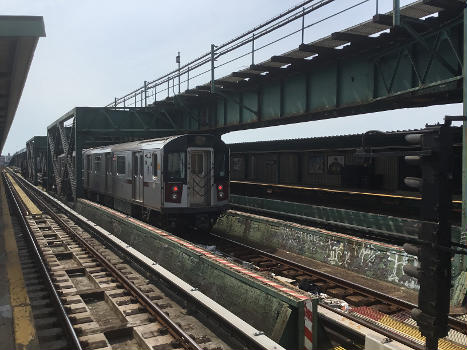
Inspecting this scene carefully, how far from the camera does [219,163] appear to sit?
1373 centimetres

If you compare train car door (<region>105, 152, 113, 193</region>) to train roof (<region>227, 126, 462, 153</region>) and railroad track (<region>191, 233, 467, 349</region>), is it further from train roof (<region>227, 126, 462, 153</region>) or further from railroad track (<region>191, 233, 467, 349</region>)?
train roof (<region>227, 126, 462, 153</region>)

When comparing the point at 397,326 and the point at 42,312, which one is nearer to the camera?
the point at 397,326

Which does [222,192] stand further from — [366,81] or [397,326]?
[397,326]

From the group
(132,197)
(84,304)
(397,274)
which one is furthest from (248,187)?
(84,304)

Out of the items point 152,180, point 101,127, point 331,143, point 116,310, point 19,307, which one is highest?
point 101,127

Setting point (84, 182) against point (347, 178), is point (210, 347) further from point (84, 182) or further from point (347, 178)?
point (84, 182)

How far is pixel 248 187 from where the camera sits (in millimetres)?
26797

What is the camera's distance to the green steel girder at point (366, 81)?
10.1 m

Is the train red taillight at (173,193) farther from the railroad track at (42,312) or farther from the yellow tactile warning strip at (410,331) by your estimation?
the yellow tactile warning strip at (410,331)

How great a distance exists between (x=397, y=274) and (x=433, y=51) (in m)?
5.36

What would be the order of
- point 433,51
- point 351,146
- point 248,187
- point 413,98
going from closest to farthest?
1. point 433,51
2. point 413,98
3. point 351,146
4. point 248,187

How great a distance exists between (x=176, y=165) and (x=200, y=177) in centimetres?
91

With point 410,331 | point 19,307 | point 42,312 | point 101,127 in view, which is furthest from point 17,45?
point 101,127

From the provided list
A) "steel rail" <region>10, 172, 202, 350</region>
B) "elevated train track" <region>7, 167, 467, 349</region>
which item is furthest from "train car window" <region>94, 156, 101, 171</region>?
"elevated train track" <region>7, 167, 467, 349</region>
